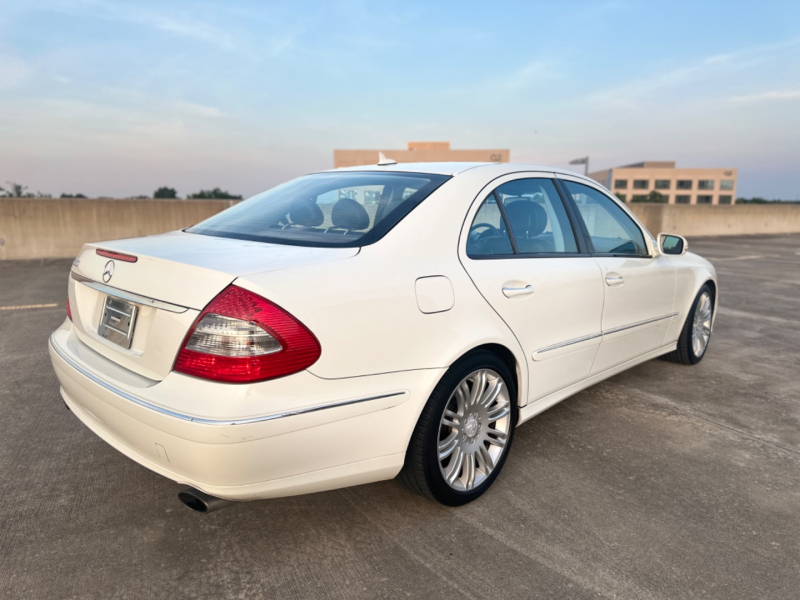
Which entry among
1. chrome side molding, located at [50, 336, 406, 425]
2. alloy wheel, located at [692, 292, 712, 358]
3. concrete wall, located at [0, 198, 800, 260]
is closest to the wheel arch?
chrome side molding, located at [50, 336, 406, 425]

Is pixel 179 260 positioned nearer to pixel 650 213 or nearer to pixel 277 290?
pixel 277 290

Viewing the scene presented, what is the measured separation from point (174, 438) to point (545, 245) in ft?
6.83

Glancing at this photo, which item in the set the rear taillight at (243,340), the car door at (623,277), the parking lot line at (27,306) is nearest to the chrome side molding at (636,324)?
the car door at (623,277)

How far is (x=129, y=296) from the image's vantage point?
6.84 feet

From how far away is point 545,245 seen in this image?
301cm

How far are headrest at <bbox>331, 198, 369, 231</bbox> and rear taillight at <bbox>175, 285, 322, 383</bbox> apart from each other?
0.72 m

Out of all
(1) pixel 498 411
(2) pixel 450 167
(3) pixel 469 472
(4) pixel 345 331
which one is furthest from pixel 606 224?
(4) pixel 345 331

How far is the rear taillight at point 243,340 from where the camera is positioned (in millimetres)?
1803

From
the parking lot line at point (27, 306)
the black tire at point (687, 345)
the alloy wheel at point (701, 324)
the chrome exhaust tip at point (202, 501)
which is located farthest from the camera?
the parking lot line at point (27, 306)

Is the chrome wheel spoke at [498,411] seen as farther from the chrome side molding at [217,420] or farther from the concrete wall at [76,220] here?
the concrete wall at [76,220]

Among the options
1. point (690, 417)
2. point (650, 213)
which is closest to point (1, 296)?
point (690, 417)

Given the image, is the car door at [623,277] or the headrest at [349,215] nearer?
the headrest at [349,215]

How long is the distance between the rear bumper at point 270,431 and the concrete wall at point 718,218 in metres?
17.3

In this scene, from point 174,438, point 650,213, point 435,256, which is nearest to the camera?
point 174,438
